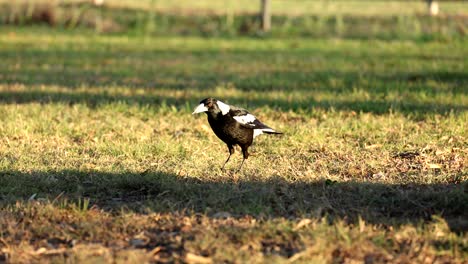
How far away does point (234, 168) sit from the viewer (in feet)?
23.1

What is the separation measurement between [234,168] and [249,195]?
114 cm

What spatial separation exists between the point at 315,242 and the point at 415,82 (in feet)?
28.3

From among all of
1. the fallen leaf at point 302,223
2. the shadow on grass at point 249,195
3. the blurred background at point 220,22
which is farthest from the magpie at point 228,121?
the blurred background at point 220,22

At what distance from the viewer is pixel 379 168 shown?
705cm

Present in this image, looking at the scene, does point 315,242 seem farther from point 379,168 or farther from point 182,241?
point 379,168

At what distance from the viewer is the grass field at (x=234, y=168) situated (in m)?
4.95

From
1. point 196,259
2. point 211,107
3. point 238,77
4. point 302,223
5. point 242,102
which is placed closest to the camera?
point 196,259

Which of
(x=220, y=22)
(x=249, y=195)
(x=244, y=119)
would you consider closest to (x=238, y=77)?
(x=244, y=119)

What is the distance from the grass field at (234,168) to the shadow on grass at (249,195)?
0.02 meters

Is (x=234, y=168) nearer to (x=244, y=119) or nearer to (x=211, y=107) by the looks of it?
(x=244, y=119)

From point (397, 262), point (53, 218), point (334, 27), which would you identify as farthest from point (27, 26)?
point (397, 262)

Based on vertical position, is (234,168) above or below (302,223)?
below

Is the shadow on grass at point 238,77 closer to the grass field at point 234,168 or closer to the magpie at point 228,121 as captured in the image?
the grass field at point 234,168

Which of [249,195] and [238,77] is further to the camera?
[238,77]
